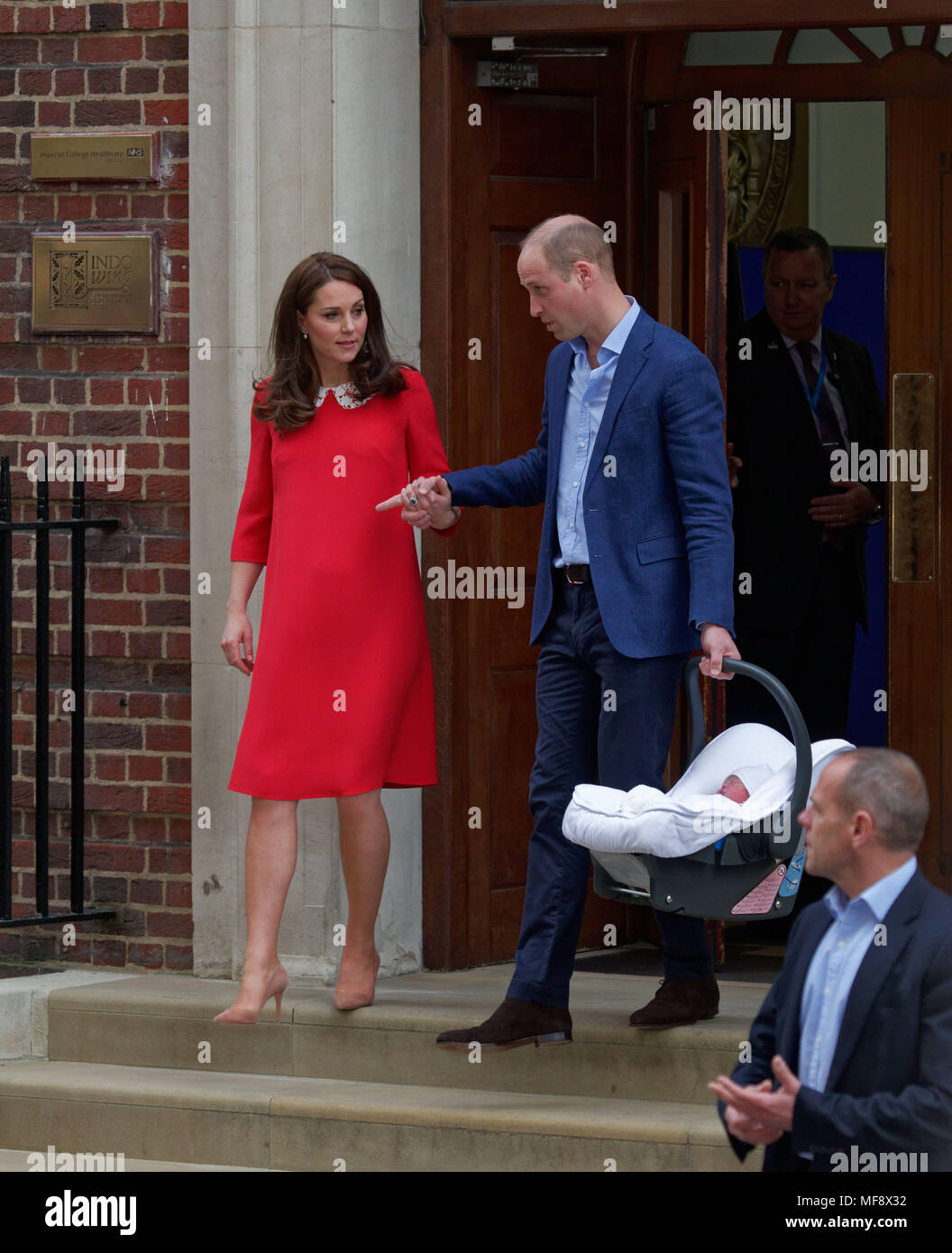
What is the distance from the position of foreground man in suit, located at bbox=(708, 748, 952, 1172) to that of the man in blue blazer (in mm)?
1436

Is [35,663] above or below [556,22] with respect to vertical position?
below

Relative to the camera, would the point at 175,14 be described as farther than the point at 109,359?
No

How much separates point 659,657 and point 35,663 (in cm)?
222

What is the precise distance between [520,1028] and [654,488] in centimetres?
134

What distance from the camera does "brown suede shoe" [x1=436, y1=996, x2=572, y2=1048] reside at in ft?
16.9

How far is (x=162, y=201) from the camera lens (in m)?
6.29

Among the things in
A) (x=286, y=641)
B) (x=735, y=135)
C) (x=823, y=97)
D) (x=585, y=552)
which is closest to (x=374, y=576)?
(x=286, y=641)

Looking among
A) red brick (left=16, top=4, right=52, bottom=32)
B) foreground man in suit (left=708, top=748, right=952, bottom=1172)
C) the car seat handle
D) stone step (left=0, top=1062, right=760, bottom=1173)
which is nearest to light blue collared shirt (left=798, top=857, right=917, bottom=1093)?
foreground man in suit (left=708, top=748, right=952, bottom=1172)

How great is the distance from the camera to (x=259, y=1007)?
17.5ft

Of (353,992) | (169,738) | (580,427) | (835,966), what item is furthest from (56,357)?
(835,966)

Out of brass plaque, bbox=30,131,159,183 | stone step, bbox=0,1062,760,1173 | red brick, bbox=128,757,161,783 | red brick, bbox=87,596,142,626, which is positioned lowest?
stone step, bbox=0,1062,760,1173

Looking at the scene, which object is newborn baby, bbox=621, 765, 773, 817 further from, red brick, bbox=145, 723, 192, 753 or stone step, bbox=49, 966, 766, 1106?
red brick, bbox=145, 723, 192, 753

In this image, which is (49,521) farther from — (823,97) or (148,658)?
(823,97)

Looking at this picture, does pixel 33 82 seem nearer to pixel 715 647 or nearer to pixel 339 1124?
pixel 715 647
